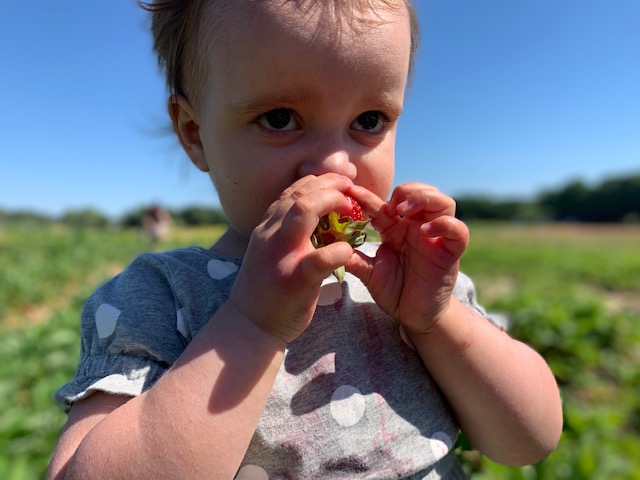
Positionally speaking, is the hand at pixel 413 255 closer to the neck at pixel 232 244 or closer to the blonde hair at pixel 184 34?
the neck at pixel 232 244

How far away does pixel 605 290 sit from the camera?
38.0 feet

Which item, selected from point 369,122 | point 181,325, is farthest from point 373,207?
point 181,325

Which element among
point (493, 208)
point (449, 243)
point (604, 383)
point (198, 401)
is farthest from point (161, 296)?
point (493, 208)

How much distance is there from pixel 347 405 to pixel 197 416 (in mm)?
344

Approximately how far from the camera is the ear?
1308 millimetres

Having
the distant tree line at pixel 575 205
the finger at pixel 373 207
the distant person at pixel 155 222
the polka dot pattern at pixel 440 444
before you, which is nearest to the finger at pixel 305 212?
the finger at pixel 373 207

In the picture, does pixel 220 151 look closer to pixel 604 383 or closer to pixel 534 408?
pixel 534 408

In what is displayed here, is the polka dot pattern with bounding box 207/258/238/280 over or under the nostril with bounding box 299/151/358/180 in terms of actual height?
under

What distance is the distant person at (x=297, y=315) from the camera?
928 mm

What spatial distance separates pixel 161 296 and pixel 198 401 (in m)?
0.30

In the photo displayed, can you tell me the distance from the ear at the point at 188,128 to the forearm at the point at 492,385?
0.69 m

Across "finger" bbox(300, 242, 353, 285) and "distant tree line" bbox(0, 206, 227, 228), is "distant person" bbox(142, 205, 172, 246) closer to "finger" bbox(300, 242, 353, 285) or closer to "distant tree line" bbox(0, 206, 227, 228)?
"finger" bbox(300, 242, 353, 285)

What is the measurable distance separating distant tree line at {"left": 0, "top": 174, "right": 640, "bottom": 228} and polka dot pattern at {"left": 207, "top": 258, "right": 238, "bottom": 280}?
55.3 metres

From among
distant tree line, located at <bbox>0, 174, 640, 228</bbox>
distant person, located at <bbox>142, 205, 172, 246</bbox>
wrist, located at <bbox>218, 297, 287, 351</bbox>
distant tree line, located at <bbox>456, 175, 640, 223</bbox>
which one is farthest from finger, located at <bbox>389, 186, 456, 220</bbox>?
distant tree line, located at <bbox>456, 175, 640, 223</bbox>
